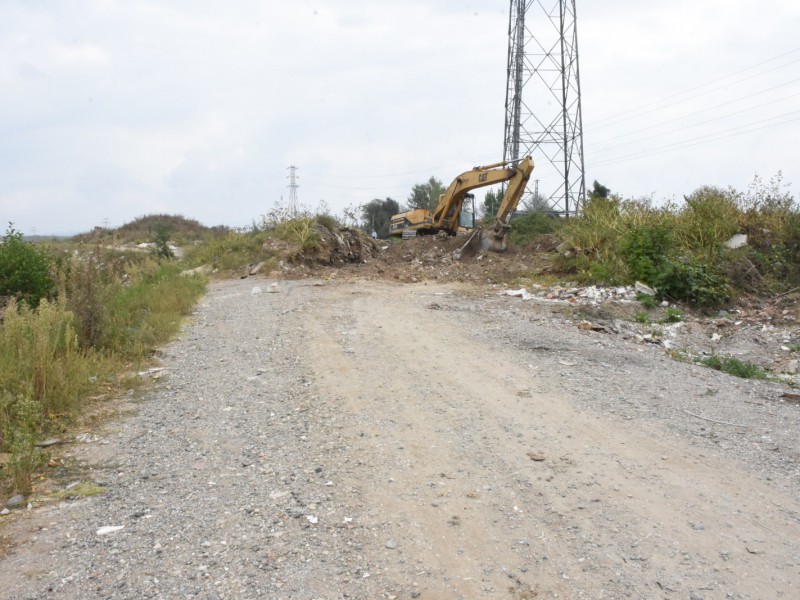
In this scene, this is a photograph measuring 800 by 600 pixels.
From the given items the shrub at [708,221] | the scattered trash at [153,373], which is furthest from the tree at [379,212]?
the scattered trash at [153,373]

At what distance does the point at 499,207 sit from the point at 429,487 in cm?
1484

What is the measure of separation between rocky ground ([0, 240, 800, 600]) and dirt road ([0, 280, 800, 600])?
2 centimetres

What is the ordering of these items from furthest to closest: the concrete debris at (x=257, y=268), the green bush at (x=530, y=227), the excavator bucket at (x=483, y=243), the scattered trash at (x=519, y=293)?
the green bush at (x=530, y=227) < the excavator bucket at (x=483, y=243) < the concrete debris at (x=257, y=268) < the scattered trash at (x=519, y=293)

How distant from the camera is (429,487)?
375 centimetres

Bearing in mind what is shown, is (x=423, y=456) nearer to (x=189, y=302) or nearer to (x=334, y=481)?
(x=334, y=481)

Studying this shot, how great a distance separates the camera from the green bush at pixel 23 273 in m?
9.40

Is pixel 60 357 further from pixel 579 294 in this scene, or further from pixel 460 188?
pixel 460 188

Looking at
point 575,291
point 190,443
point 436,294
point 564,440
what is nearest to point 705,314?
point 575,291

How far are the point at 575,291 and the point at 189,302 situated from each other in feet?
23.1

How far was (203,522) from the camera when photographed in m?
3.34

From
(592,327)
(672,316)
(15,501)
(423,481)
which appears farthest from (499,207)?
(15,501)

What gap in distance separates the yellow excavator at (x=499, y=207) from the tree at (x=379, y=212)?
3061 cm

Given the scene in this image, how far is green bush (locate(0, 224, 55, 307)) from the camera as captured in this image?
9398 mm

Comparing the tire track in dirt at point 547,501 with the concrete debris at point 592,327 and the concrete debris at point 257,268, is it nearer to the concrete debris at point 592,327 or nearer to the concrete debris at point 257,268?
the concrete debris at point 592,327
